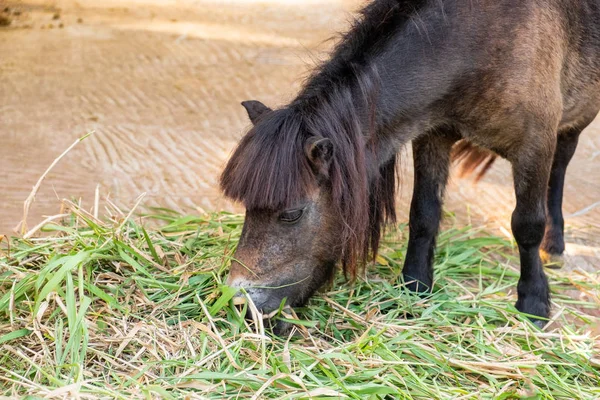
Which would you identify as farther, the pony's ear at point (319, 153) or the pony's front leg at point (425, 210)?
the pony's front leg at point (425, 210)

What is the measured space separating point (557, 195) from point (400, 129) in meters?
1.85

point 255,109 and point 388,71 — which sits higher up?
point 255,109

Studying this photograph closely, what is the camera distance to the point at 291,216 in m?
3.10

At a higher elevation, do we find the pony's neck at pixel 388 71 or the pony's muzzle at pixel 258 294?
the pony's neck at pixel 388 71

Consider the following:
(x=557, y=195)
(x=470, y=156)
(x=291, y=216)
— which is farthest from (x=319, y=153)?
(x=557, y=195)

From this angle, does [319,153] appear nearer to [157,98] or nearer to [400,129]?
[400,129]

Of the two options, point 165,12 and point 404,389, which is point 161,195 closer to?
point 404,389

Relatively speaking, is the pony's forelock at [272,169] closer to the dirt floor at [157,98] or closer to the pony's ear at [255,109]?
the pony's ear at [255,109]

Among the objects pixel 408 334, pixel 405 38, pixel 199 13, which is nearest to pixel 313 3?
pixel 199 13

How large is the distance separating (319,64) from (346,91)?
0.25 meters

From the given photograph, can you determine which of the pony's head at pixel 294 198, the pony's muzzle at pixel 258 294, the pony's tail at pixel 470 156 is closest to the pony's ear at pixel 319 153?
the pony's head at pixel 294 198

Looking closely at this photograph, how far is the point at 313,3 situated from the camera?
9.45m

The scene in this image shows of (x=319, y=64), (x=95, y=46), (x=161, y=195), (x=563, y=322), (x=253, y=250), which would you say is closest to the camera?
(x=253, y=250)

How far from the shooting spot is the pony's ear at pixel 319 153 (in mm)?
3006
